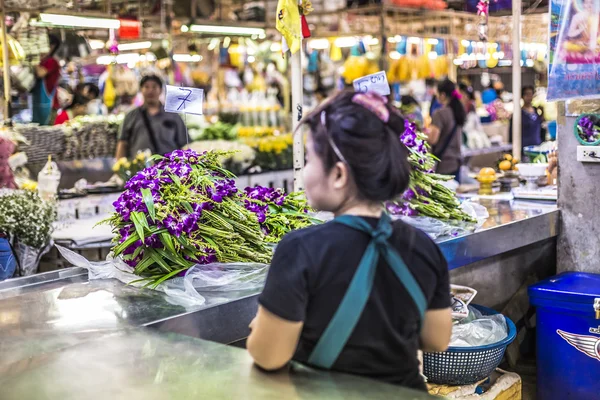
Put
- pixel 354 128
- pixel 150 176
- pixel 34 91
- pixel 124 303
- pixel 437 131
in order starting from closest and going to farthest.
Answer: pixel 354 128 < pixel 124 303 < pixel 150 176 < pixel 437 131 < pixel 34 91

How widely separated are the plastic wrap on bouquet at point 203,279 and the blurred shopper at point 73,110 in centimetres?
708

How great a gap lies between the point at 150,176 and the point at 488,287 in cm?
251

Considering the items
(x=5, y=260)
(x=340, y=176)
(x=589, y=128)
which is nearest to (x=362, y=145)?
(x=340, y=176)

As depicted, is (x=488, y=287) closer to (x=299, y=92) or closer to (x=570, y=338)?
(x=570, y=338)

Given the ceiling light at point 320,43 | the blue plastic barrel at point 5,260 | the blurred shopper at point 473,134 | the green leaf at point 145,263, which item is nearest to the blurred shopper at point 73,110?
the ceiling light at point 320,43

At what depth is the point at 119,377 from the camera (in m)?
1.78

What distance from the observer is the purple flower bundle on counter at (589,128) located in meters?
4.14

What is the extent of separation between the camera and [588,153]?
418 centimetres

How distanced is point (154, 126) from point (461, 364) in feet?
14.9

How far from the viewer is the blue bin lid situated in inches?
149

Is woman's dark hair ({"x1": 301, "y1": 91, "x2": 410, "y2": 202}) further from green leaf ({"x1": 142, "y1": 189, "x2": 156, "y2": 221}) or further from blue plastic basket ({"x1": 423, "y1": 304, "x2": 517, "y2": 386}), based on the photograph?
blue plastic basket ({"x1": 423, "y1": 304, "x2": 517, "y2": 386})

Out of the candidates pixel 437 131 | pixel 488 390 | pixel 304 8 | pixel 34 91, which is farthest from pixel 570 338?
pixel 34 91

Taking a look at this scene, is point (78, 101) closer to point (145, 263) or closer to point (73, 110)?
point (73, 110)

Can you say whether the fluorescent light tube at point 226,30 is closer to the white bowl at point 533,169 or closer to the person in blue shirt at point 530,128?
the person in blue shirt at point 530,128
